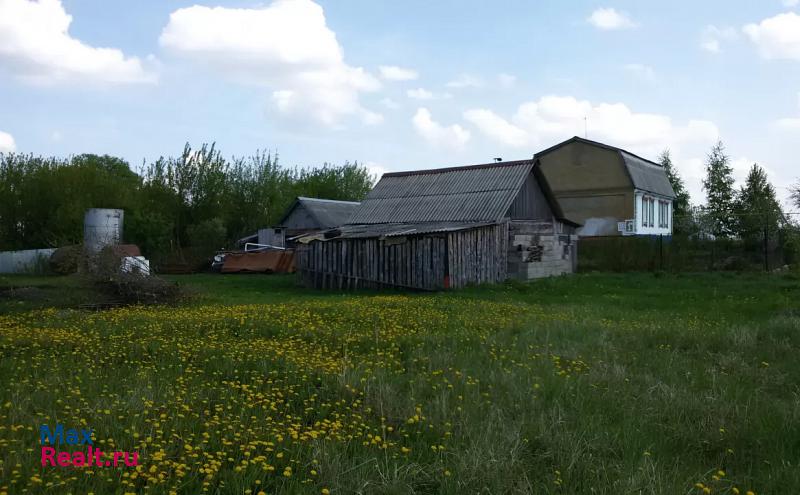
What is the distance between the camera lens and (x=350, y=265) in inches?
914

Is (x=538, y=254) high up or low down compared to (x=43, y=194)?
down

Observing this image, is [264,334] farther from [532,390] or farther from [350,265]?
[350,265]

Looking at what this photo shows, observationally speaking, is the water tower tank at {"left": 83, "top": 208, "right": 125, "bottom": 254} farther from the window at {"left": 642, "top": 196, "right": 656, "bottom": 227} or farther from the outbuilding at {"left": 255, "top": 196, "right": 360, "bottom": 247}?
the window at {"left": 642, "top": 196, "right": 656, "bottom": 227}

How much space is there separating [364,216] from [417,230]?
235 inches

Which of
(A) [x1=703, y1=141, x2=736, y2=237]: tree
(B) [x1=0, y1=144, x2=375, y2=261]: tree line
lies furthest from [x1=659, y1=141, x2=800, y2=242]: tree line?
(B) [x1=0, y1=144, x2=375, y2=261]: tree line

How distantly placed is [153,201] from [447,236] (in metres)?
26.8

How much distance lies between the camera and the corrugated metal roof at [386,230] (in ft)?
72.1

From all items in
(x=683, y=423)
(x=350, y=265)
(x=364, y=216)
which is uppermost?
(x=364, y=216)

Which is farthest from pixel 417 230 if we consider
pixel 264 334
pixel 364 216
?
pixel 264 334

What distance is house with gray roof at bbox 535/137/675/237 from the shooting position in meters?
38.3
